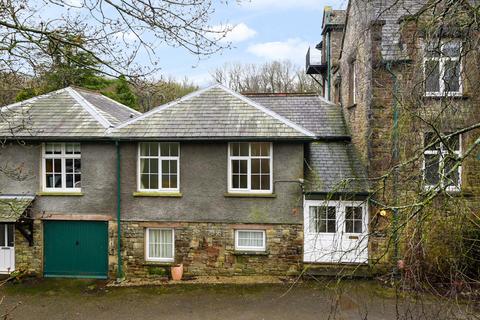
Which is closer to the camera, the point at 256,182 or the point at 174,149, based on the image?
the point at 256,182

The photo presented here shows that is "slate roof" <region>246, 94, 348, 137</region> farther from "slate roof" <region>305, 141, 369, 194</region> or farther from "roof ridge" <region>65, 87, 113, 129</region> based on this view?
"roof ridge" <region>65, 87, 113, 129</region>

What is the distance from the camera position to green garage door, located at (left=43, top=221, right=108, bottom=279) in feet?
44.4

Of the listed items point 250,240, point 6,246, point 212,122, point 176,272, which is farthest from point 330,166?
point 6,246

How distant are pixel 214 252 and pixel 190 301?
219 cm

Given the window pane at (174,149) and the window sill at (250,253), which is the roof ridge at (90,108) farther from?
the window sill at (250,253)

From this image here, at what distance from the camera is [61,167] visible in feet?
44.9

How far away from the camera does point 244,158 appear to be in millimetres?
13391

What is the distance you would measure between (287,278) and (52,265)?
8273 millimetres

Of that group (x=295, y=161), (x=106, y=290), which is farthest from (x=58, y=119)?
(x=295, y=161)

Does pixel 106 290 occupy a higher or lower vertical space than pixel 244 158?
lower

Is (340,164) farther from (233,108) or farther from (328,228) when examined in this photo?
(233,108)

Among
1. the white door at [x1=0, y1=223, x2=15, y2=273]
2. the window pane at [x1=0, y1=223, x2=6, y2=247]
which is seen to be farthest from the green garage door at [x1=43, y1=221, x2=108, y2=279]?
the window pane at [x1=0, y1=223, x2=6, y2=247]

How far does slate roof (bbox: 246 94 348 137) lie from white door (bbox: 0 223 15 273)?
1120 cm

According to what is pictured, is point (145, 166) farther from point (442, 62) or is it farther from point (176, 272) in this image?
point (442, 62)
